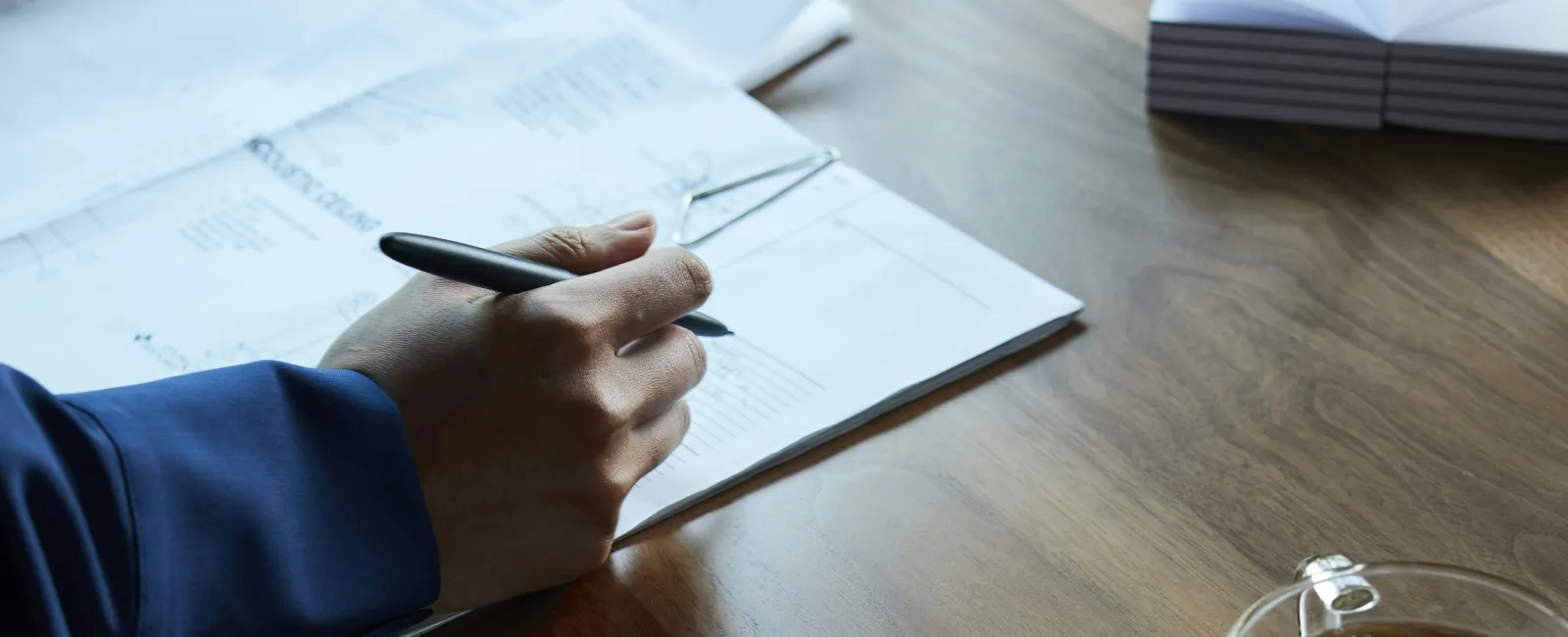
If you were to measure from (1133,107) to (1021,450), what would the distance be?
378mm

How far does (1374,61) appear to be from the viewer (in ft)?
3.17

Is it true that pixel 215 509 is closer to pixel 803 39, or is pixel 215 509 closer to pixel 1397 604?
pixel 1397 604

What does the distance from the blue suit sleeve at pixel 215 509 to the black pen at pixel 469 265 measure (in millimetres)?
64

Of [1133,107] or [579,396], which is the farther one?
[1133,107]

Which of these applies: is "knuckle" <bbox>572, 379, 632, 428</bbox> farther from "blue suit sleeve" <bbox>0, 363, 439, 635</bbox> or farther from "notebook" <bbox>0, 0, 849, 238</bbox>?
"notebook" <bbox>0, 0, 849, 238</bbox>

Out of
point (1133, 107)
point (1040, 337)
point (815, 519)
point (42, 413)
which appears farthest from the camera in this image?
point (1133, 107)

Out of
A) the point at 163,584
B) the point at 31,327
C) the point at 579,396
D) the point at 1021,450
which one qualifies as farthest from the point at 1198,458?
the point at 31,327

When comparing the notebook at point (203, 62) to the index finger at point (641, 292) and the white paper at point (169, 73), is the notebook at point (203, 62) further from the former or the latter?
the index finger at point (641, 292)

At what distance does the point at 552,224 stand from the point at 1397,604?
0.57 m

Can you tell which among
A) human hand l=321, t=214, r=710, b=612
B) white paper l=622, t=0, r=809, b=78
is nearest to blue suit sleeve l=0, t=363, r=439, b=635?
human hand l=321, t=214, r=710, b=612

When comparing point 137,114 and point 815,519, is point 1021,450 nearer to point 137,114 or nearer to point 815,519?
point 815,519

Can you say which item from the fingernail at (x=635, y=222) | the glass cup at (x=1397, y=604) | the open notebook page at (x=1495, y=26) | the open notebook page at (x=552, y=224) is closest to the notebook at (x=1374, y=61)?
the open notebook page at (x=1495, y=26)

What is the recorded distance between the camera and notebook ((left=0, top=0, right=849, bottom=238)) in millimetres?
1027

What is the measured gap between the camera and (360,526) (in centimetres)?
68
